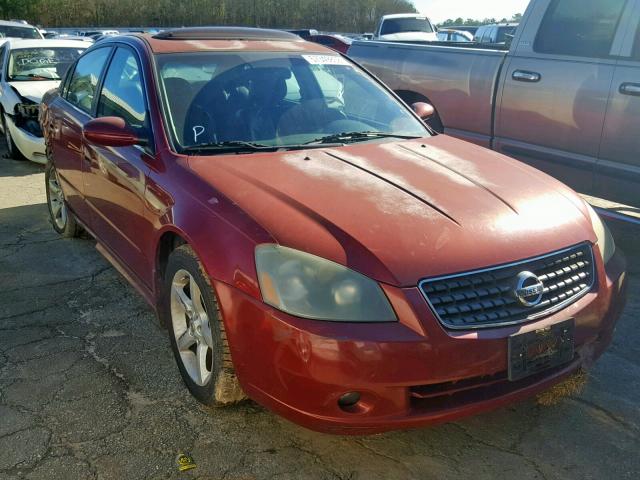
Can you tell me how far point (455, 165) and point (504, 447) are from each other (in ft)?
4.44

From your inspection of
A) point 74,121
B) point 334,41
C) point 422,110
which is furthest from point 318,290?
point 334,41

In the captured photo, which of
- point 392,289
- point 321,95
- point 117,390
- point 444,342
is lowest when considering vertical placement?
point 117,390

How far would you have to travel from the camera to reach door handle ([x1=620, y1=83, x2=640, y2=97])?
14.9 ft

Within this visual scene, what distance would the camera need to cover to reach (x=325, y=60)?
4.09 m

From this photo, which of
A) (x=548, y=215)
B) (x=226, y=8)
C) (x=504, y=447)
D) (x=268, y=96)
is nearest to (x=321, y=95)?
(x=268, y=96)

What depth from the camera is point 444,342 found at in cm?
226

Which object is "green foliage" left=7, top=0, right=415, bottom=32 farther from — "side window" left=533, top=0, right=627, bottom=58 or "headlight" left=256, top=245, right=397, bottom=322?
"headlight" left=256, top=245, right=397, bottom=322

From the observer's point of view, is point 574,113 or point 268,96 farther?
point 574,113

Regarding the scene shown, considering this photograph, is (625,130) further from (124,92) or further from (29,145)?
(29,145)

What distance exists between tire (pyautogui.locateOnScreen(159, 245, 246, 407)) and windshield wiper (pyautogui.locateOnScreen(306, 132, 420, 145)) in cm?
101

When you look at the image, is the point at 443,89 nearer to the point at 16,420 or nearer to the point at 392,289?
the point at 392,289

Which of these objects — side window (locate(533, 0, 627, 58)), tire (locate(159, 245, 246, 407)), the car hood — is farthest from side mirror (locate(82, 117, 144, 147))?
side window (locate(533, 0, 627, 58))

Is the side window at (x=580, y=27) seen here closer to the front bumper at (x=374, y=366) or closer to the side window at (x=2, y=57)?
the front bumper at (x=374, y=366)

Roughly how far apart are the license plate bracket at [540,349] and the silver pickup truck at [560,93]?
263 cm
